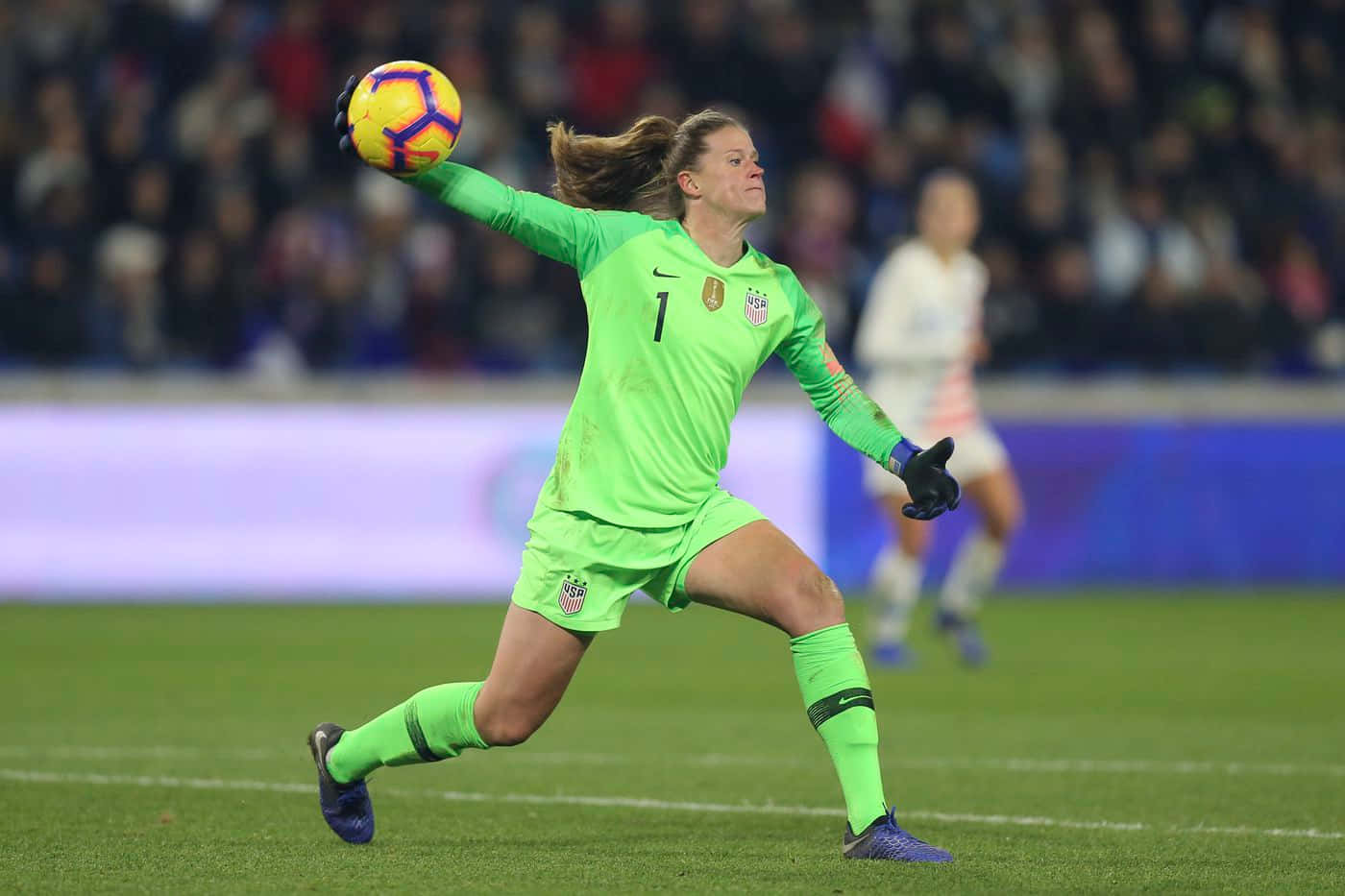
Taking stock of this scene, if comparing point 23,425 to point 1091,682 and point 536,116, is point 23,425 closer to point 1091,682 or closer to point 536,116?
point 536,116

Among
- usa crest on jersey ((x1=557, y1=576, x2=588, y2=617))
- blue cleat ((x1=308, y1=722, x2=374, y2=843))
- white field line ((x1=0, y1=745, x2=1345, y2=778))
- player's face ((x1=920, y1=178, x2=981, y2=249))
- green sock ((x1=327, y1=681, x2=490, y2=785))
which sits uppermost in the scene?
player's face ((x1=920, y1=178, x2=981, y2=249))

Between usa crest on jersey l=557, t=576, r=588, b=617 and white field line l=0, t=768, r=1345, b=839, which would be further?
white field line l=0, t=768, r=1345, b=839

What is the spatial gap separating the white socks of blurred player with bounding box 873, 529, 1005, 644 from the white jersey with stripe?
72 cm

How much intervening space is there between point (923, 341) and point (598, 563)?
6827mm

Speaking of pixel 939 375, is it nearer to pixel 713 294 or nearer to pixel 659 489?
pixel 713 294

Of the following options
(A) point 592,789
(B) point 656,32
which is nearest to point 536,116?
(B) point 656,32

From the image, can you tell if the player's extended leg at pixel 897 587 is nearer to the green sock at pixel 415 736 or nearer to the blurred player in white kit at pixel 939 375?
the blurred player in white kit at pixel 939 375

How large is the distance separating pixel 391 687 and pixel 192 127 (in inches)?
310

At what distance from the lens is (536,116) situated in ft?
58.8

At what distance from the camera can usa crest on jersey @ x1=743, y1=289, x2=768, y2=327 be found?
6254 millimetres

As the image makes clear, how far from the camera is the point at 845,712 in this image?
239 inches

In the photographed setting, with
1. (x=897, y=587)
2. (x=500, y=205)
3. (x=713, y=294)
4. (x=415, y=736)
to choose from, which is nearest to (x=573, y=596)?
(x=415, y=736)

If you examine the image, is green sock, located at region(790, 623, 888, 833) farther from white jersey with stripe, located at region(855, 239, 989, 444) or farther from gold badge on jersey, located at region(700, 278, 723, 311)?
white jersey with stripe, located at region(855, 239, 989, 444)

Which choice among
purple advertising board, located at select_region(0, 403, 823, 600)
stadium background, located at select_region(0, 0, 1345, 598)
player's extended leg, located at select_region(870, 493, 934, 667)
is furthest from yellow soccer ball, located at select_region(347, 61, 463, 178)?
stadium background, located at select_region(0, 0, 1345, 598)
